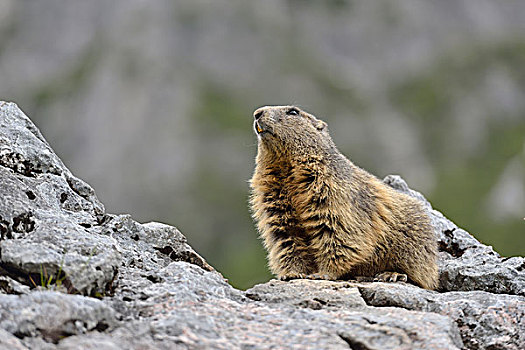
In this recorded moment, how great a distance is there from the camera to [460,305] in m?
7.22

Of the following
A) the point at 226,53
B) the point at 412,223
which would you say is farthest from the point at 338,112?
the point at 412,223

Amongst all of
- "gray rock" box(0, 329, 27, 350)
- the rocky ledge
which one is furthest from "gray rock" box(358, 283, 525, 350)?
"gray rock" box(0, 329, 27, 350)

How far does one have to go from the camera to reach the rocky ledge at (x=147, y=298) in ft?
16.7

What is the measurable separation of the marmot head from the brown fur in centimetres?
2

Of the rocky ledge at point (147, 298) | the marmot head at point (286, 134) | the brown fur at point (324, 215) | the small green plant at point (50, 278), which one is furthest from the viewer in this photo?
the marmot head at point (286, 134)

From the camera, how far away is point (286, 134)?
9.35 m

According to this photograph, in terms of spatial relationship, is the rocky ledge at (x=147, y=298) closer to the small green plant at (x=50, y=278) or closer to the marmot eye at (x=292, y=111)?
the small green plant at (x=50, y=278)

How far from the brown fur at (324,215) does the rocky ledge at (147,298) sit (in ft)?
3.77

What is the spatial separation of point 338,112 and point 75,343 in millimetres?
96107

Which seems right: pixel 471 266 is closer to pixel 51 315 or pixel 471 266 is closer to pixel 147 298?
pixel 147 298

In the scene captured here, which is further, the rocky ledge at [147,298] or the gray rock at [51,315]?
the rocky ledge at [147,298]

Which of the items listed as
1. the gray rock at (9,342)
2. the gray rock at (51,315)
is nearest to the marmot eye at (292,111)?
the gray rock at (51,315)

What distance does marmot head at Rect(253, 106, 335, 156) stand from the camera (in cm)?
930

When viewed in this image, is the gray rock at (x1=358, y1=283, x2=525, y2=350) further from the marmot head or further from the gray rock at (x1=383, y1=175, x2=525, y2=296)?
the marmot head
